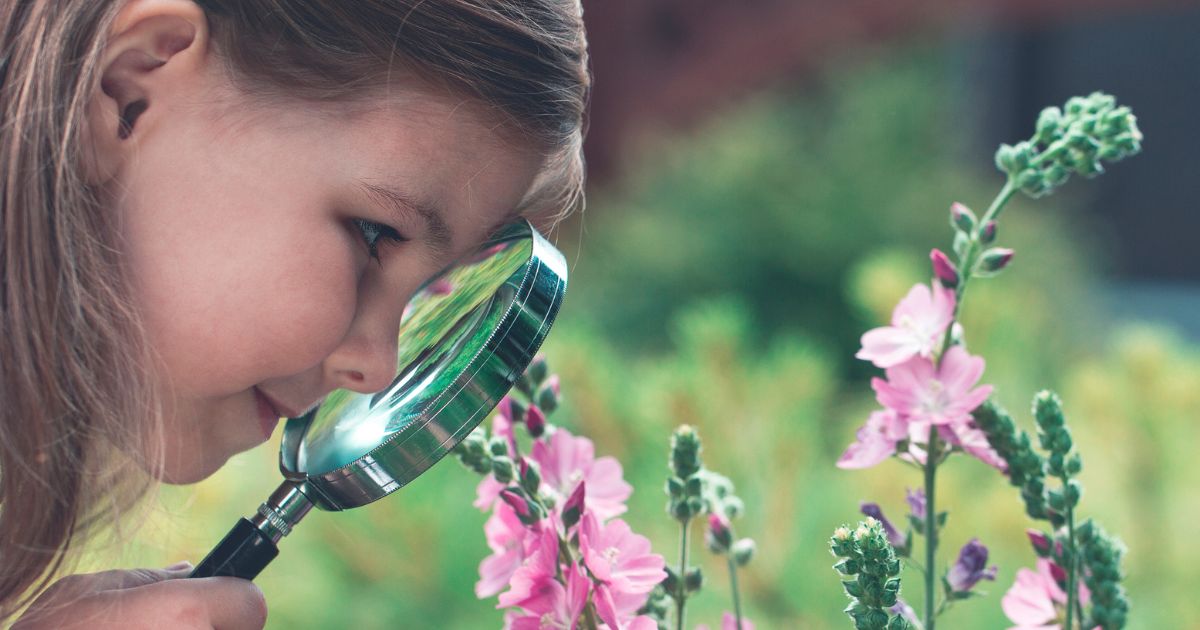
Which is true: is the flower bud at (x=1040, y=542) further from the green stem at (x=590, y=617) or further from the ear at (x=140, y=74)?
the ear at (x=140, y=74)

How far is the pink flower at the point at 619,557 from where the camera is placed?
49 cm

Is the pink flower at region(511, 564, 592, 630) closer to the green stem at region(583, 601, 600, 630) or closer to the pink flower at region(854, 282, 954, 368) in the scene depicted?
the green stem at region(583, 601, 600, 630)

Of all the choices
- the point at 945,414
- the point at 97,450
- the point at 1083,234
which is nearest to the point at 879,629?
the point at 945,414

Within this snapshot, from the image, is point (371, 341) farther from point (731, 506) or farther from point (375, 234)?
point (731, 506)

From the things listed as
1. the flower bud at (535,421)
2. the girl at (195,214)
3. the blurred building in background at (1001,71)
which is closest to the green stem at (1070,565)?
the flower bud at (535,421)

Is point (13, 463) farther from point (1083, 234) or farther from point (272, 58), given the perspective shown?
point (1083, 234)

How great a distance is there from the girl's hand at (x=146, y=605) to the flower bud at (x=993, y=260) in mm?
332

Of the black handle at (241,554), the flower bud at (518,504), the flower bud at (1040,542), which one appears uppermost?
the flower bud at (1040,542)

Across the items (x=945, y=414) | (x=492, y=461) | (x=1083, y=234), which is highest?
(x=1083, y=234)

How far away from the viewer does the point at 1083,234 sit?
9.25ft

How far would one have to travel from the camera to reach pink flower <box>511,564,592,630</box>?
1.58 ft

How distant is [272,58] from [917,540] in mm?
489

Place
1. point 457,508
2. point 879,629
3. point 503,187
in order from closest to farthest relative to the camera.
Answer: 1. point 879,629
2. point 503,187
3. point 457,508

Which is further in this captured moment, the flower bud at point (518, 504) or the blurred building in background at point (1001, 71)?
the blurred building in background at point (1001, 71)
